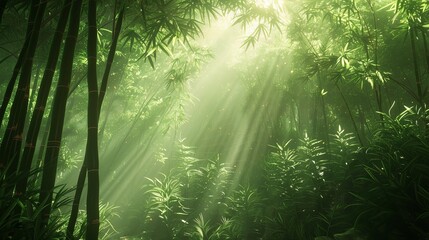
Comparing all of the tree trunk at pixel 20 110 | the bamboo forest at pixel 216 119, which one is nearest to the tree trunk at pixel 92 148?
the bamboo forest at pixel 216 119

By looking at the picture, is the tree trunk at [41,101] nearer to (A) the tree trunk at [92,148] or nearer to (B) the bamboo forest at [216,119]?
(B) the bamboo forest at [216,119]

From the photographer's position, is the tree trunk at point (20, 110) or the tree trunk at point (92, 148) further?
the tree trunk at point (20, 110)

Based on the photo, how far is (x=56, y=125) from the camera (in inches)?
63.7

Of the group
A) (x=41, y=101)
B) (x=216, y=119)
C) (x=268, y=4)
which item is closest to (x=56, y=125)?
(x=41, y=101)

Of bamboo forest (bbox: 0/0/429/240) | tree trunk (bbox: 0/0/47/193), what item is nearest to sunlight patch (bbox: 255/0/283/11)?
bamboo forest (bbox: 0/0/429/240)

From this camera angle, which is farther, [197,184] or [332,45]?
[197,184]

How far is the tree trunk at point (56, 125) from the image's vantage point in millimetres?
1531

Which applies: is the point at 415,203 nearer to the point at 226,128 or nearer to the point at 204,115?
the point at 226,128

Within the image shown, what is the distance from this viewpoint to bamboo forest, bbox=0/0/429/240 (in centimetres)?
171

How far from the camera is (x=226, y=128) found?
9.08 m

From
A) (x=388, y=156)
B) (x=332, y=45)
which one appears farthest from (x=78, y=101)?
(x=388, y=156)

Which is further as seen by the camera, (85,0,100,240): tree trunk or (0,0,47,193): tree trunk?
(0,0,47,193): tree trunk

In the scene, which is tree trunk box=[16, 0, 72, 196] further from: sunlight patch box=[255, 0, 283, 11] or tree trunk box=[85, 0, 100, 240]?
sunlight patch box=[255, 0, 283, 11]

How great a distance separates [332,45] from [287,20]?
34.1 inches
